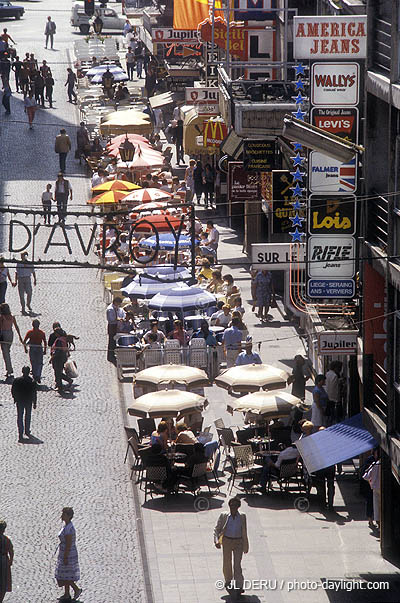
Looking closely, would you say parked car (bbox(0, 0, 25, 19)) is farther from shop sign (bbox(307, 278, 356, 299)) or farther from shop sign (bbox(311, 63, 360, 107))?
shop sign (bbox(307, 278, 356, 299))

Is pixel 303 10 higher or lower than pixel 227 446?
higher

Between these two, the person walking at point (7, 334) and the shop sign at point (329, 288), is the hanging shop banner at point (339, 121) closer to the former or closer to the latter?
the shop sign at point (329, 288)

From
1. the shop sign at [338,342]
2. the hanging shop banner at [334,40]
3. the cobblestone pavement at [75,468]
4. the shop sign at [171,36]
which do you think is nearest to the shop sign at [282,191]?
the cobblestone pavement at [75,468]

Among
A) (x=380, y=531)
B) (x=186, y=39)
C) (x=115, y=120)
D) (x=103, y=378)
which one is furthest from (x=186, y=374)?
(x=186, y=39)

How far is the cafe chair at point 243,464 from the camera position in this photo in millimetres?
25219

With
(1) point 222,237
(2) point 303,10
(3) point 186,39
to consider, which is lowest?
(1) point 222,237

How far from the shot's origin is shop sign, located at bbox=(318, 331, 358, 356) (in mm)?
24536

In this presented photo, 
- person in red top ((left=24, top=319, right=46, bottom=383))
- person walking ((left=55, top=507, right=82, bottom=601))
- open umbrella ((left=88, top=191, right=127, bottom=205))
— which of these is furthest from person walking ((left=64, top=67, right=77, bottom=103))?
person walking ((left=55, top=507, right=82, bottom=601))

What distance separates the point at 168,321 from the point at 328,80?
421 inches

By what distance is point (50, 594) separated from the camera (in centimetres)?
2055

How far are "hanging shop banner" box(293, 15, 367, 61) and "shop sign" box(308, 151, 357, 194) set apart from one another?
1.68 metres

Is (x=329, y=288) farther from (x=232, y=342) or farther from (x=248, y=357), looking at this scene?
(x=232, y=342)

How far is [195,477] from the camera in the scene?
973 inches

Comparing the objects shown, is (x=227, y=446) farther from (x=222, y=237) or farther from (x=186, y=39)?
(x=186, y=39)
